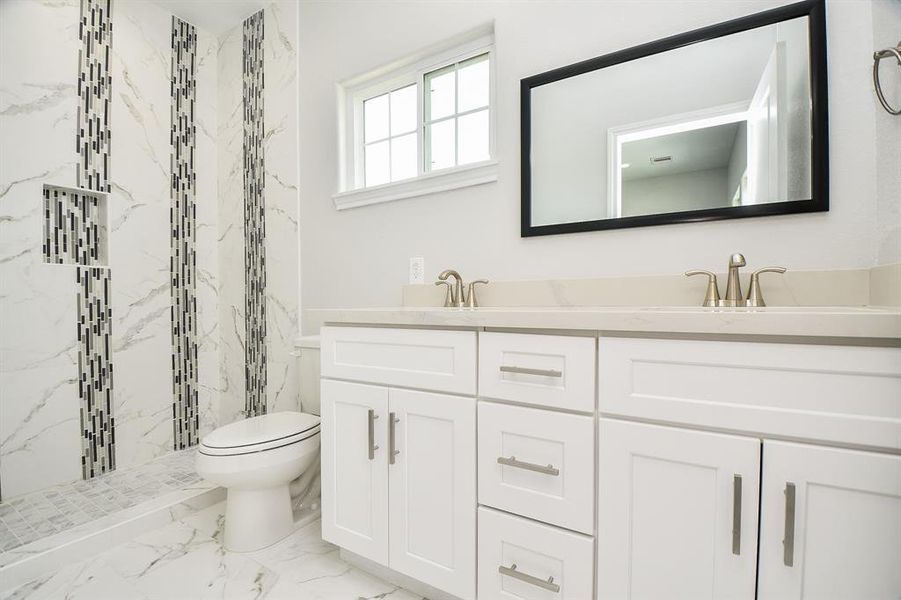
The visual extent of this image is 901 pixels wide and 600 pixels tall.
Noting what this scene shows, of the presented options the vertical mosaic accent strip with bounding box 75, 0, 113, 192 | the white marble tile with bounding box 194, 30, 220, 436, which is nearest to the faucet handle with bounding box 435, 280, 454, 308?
the white marble tile with bounding box 194, 30, 220, 436

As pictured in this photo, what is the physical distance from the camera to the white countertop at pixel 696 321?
2.31 feet

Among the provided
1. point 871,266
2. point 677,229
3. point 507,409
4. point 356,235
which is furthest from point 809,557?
point 356,235

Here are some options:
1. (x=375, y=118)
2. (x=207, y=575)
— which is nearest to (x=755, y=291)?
(x=375, y=118)

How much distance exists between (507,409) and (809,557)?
0.61 metres

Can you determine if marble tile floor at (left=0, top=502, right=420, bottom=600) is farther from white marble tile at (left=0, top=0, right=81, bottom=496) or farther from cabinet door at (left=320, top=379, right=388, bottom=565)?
white marble tile at (left=0, top=0, right=81, bottom=496)

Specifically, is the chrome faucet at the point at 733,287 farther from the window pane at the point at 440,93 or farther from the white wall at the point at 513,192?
the window pane at the point at 440,93

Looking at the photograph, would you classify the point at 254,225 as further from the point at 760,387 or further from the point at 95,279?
the point at 760,387

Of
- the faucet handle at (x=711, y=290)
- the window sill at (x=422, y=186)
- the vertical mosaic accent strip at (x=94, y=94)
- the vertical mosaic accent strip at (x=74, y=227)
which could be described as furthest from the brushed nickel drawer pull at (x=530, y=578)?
the vertical mosaic accent strip at (x=94, y=94)

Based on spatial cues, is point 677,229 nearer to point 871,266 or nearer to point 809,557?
point 871,266

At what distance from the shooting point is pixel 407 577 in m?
1.32

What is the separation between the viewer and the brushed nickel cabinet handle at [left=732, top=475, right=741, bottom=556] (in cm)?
79

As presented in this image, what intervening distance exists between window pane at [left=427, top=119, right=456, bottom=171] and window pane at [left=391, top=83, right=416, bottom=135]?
121mm

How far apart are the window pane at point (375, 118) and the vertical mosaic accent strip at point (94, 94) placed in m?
1.34

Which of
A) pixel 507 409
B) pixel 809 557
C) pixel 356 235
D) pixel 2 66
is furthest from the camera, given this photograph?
pixel 356 235
